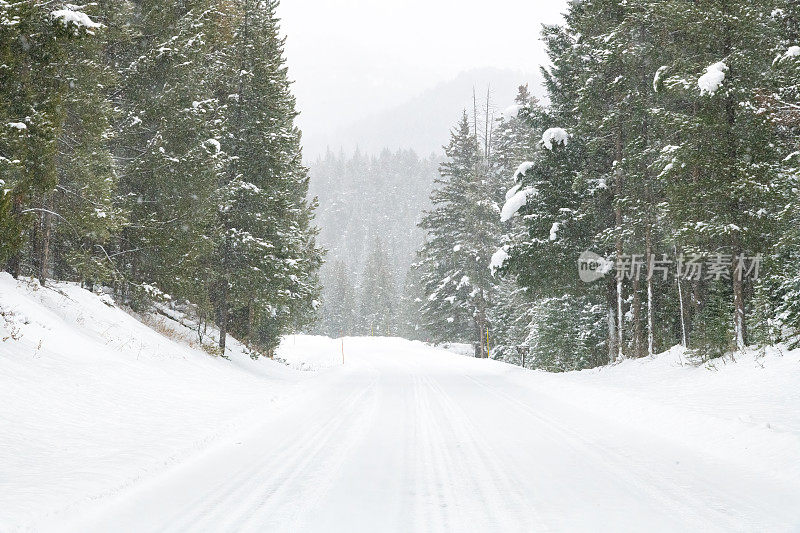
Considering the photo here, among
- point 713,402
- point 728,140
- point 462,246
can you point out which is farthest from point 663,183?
point 462,246

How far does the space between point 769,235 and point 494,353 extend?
87.7 feet

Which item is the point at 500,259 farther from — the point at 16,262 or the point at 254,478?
the point at 254,478

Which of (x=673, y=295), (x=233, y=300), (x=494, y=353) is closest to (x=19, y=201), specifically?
(x=233, y=300)

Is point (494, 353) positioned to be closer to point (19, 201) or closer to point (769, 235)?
point (769, 235)

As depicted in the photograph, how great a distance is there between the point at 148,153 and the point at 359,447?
12066mm

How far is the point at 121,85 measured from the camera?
15961 millimetres

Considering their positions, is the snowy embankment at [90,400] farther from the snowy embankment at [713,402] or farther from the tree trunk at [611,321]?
the tree trunk at [611,321]

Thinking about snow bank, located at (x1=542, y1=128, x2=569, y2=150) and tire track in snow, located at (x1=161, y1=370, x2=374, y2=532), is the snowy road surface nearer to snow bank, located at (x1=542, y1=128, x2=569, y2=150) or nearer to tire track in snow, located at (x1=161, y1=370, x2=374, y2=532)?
tire track in snow, located at (x1=161, y1=370, x2=374, y2=532)

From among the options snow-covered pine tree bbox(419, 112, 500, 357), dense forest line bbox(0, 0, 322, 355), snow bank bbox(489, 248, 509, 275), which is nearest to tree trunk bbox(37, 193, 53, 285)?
dense forest line bbox(0, 0, 322, 355)

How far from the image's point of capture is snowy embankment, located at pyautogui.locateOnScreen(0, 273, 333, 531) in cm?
565

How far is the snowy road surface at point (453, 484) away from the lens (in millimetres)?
4629

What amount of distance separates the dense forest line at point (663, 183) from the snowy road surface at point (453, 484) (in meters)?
6.70

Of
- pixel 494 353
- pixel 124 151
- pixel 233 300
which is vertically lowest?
pixel 494 353

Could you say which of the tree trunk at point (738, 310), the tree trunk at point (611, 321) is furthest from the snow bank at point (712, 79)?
the tree trunk at point (611, 321)
